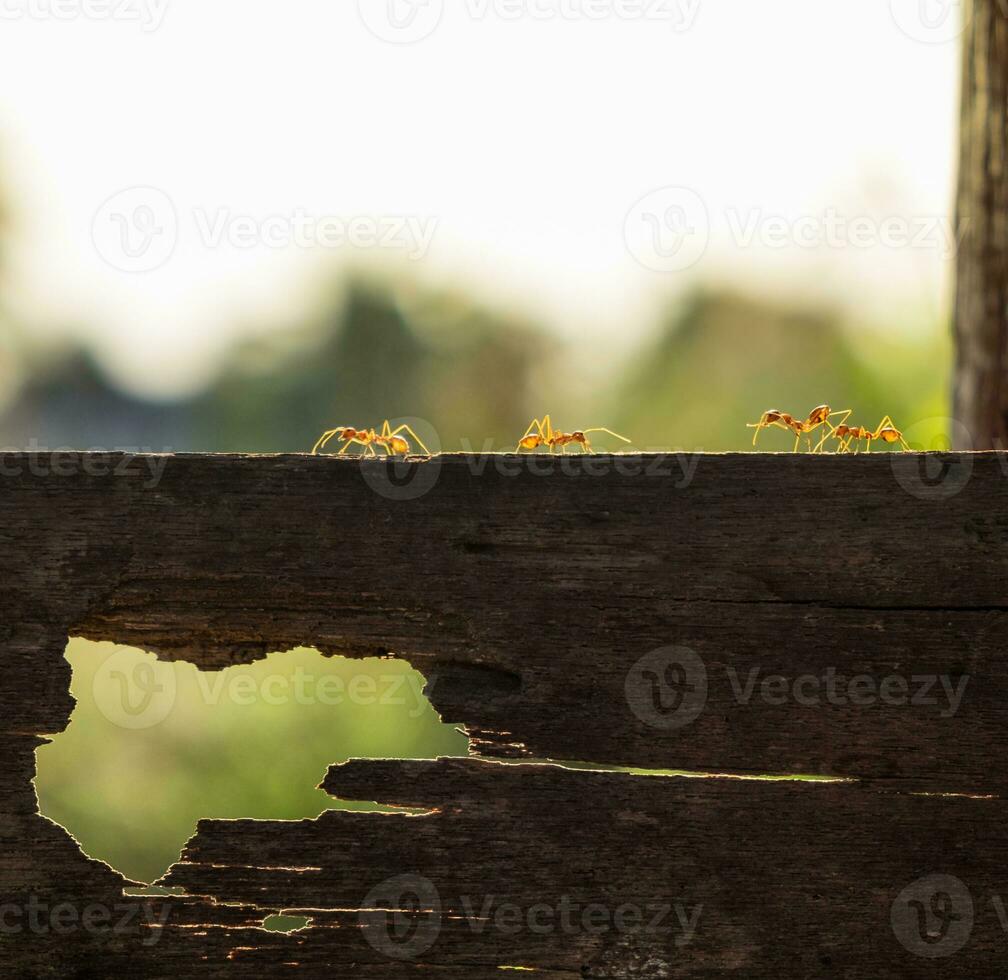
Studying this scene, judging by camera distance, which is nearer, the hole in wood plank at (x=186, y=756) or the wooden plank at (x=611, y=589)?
the wooden plank at (x=611, y=589)

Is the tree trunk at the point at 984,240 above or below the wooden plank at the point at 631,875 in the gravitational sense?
above

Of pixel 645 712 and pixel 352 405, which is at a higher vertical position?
pixel 352 405

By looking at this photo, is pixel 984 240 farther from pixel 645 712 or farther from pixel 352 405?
pixel 352 405

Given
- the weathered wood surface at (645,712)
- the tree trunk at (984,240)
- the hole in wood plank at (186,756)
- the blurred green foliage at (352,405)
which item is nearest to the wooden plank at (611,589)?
the weathered wood surface at (645,712)

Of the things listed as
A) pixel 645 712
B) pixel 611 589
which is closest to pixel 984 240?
pixel 611 589

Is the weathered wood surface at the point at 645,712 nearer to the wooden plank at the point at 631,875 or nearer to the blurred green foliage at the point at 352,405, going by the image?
the wooden plank at the point at 631,875

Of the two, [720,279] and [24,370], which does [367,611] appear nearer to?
[24,370]
